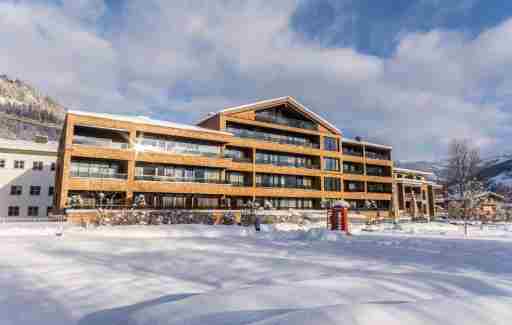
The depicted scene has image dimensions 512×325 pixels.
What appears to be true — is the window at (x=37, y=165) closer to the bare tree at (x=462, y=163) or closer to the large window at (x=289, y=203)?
the large window at (x=289, y=203)

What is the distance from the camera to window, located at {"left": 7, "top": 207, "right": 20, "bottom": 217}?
3995cm

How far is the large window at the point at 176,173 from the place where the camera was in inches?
1309

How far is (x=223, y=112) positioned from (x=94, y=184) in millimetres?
17708

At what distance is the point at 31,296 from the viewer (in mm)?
5980

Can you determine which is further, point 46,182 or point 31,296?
point 46,182

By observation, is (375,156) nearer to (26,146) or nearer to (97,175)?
(97,175)

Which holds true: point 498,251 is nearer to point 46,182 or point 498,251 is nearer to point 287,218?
point 287,218

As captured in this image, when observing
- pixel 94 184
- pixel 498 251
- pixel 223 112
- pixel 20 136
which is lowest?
pixel 498 251

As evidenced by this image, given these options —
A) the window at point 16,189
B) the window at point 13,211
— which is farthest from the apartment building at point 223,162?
the window at point 13,211

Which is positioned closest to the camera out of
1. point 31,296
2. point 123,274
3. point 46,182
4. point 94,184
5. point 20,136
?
point 31,296

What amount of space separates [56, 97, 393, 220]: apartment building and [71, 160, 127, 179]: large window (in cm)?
9

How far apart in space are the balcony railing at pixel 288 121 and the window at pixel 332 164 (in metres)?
5.66

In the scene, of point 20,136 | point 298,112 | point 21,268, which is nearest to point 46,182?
point 298,112

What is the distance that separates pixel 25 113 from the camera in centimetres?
12106
